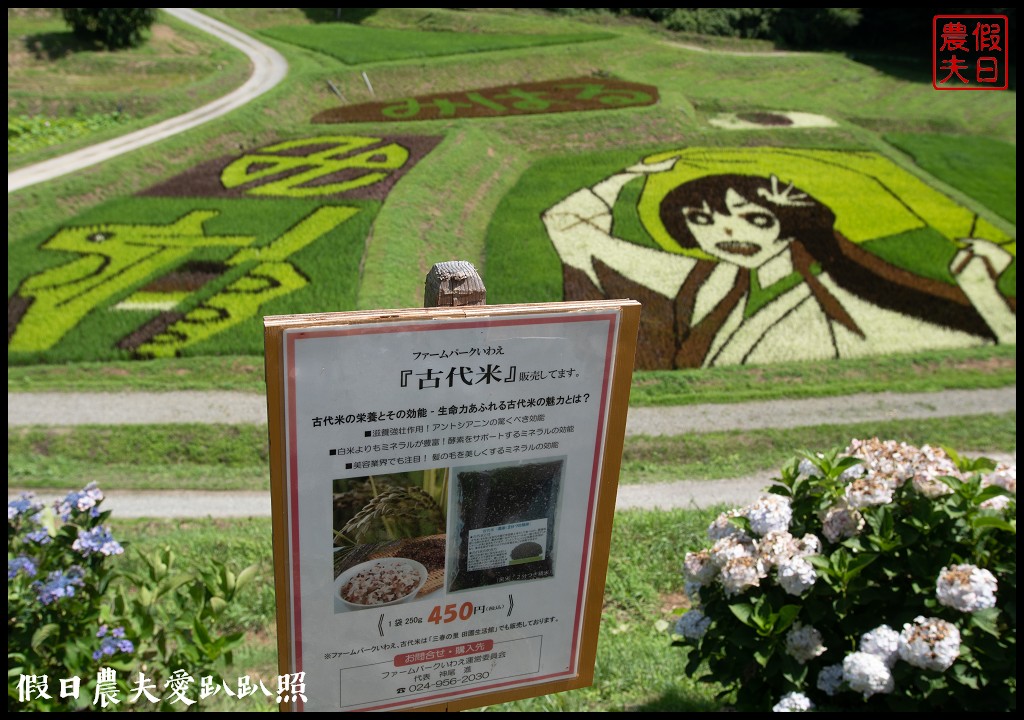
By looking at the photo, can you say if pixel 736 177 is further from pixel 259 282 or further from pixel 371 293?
pixel 259 282

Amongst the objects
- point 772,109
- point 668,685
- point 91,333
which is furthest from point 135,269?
point 772,109

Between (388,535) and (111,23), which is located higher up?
(111,23)

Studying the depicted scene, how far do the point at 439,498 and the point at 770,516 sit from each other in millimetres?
2061

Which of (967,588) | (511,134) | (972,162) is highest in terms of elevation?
(511,134)

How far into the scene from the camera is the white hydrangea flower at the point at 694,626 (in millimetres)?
4645

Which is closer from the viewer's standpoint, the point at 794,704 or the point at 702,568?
the point at 794,704

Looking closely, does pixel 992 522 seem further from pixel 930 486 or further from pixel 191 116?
pixel 191 116

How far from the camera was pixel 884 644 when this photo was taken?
13.3ft

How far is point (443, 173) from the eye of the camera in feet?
60.6

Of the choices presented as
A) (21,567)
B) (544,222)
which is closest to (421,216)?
(544,222)

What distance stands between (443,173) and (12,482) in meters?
11.3

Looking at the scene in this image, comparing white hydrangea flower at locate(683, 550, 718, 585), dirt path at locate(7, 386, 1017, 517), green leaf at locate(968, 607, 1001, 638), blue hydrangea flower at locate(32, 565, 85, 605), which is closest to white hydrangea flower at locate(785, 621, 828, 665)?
white hydrangea flower at locate(683, 550, 718, 585)

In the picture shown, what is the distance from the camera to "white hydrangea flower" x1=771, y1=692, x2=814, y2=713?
4.12 meters

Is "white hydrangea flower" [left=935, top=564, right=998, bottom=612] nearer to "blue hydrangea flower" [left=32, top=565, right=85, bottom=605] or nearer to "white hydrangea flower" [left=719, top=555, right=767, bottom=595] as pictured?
"white hydrangea flower" [left=719, top=555, right=767, bottom=595]
